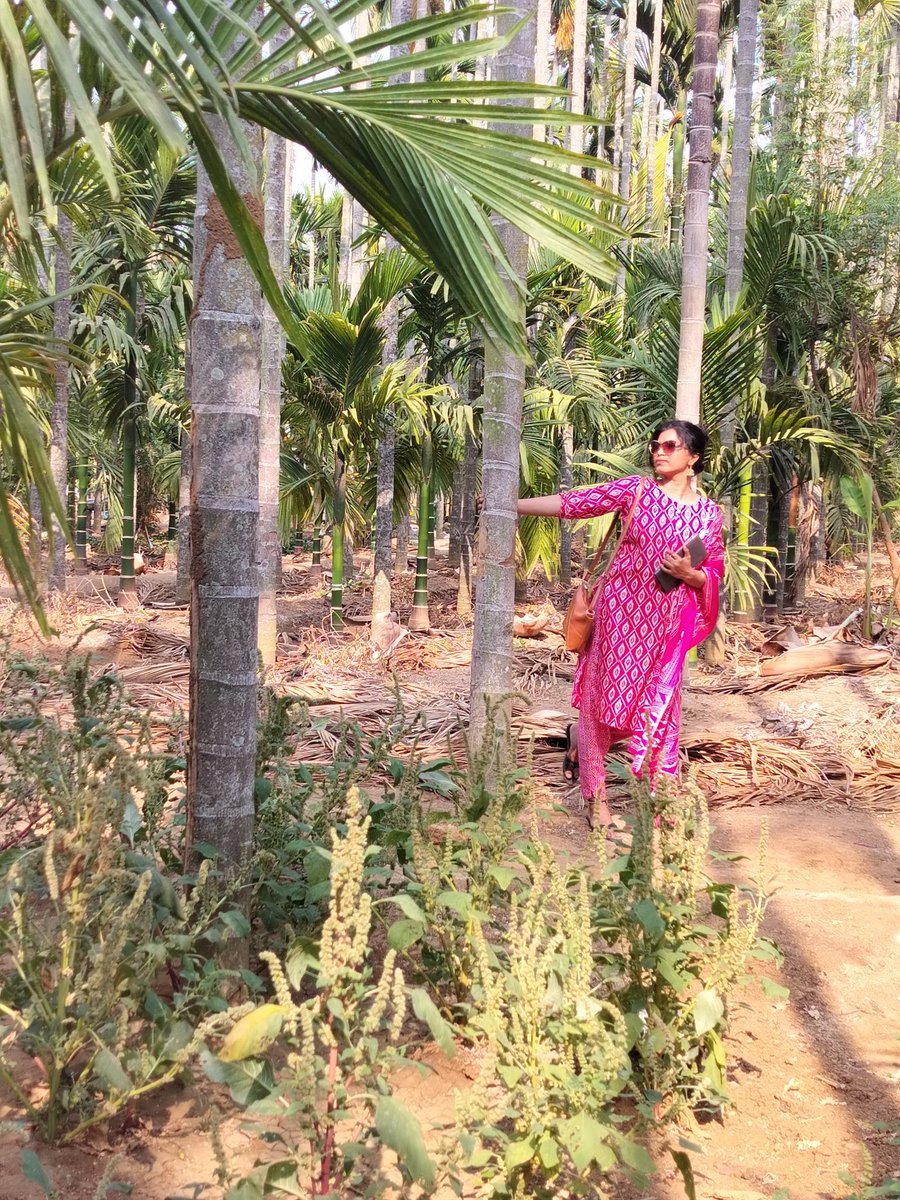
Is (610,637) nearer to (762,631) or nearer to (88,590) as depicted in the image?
(762,631)

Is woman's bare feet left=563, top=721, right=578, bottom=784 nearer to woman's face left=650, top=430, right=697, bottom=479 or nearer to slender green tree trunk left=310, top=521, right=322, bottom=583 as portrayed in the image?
woman's face left=650, top=430, right=697, bottom=479

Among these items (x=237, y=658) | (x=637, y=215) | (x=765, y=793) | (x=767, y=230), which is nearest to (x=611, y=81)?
(x=637, y=215)

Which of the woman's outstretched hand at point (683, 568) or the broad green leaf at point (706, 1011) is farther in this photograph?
the woman's outstretched hand at point (683, 568)

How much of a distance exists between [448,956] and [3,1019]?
0.91m

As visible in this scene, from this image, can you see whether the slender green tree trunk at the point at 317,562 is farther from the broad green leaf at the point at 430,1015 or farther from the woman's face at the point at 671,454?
the broad green leaf at the point at 430,1015

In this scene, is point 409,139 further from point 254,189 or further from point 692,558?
point 692,558

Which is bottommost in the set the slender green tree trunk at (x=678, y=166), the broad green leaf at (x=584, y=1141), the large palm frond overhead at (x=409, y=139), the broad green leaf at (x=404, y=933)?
the broad green leaf at (x=584, y=1141)

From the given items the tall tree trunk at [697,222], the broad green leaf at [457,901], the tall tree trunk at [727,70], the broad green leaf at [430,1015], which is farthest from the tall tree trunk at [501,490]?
the tall tree trunk at [727,70]

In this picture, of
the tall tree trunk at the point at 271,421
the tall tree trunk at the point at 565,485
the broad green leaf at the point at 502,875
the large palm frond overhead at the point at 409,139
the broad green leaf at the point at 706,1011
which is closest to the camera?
the large palm frond overhead at the point at 409,139

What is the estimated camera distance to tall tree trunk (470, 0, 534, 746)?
361 centimetres

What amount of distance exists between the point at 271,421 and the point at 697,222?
2895 mm

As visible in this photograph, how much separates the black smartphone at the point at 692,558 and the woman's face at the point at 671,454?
0.25 m

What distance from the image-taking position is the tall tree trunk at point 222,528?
2.35 meters

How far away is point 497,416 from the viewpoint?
3615mm
